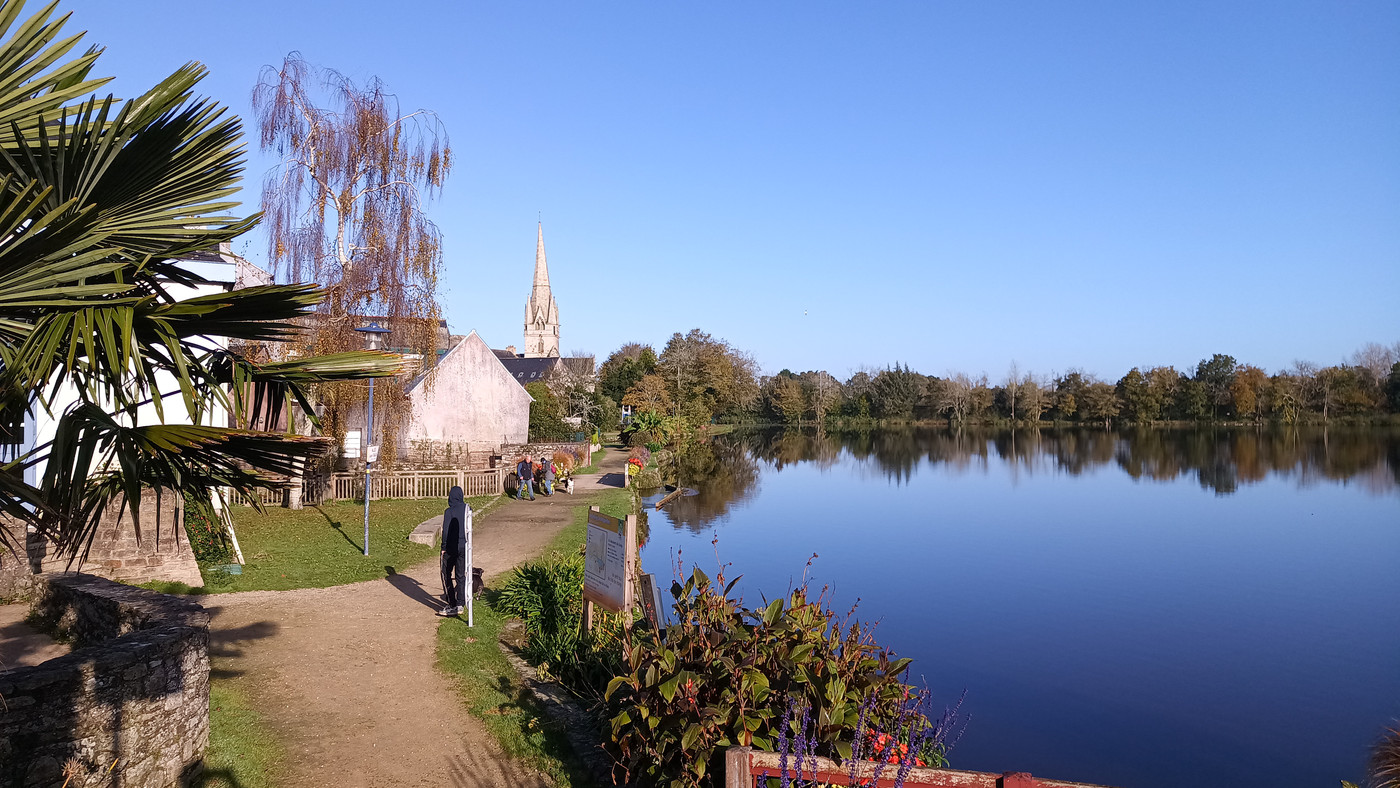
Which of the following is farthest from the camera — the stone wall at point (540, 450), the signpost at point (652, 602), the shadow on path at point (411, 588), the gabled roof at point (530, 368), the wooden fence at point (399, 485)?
the gabled roof at point (530, 368)

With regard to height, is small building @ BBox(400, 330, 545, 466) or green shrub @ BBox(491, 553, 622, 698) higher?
small building @ BBox(400, 330, 545, 466)

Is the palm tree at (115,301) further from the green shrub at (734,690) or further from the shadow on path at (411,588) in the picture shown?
the shadow on path at (411,588)

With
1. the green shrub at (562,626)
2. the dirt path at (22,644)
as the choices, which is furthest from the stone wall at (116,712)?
the green shrub at (562,626)

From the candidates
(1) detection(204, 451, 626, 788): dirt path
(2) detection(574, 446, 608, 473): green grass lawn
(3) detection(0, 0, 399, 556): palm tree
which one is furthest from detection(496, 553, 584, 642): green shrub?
(2) detection(574, 446, 608, 473): green grass lawn

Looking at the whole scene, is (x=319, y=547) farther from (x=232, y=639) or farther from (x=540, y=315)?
(x=540, y=315)

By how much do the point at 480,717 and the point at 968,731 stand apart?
6100 mm

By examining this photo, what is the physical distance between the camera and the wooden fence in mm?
21438

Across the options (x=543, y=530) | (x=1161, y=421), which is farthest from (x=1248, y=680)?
(x=1161, y=421)

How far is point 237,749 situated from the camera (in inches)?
261

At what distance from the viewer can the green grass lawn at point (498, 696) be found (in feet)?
22.2

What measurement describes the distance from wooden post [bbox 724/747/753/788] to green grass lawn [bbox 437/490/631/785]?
3255mm

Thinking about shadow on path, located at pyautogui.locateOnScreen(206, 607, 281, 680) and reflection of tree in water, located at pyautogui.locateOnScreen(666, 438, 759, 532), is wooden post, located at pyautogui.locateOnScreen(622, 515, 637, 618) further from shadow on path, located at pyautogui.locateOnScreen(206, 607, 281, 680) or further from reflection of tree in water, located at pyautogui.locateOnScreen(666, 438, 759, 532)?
reflection of tree in water, located at pyautogui.locateOnScreen(666, 438, 759, 532)

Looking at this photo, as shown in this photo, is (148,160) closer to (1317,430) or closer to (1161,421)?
(1317,430)

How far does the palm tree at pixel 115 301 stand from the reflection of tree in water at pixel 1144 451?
3715 cm
